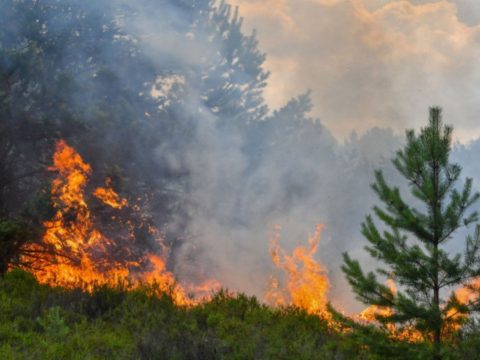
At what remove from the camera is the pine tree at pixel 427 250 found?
21.5 feet

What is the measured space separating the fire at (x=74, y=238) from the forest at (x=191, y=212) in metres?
0.07

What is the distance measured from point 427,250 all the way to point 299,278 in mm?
18442

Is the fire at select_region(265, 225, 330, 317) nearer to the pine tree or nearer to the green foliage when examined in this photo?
the green foliage

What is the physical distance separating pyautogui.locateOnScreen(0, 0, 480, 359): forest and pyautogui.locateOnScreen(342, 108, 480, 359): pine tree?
2 cm

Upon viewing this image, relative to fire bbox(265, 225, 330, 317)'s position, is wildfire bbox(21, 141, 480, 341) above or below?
below

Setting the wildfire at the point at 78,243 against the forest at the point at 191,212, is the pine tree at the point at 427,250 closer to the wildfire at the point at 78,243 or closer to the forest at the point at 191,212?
the forest at the point at 191,212

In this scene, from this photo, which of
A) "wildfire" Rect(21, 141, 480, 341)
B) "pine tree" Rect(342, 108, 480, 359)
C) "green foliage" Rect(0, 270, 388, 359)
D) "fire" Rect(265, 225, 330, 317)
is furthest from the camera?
"fire" Rect(265, 225, 330, 317)

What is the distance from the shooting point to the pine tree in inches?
258

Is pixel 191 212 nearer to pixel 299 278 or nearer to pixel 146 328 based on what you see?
pixel 299 278

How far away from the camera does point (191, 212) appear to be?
22.5 m

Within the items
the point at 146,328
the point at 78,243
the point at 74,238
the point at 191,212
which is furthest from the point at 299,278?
the point at 146,328

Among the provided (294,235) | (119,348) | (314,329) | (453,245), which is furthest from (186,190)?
(453,245)

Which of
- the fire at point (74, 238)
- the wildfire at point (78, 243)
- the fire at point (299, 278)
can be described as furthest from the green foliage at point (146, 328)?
the fire at point (299, 278)

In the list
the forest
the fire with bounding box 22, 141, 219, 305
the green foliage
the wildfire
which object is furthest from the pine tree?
the fire with bounding box 22, 141, 219, 305
